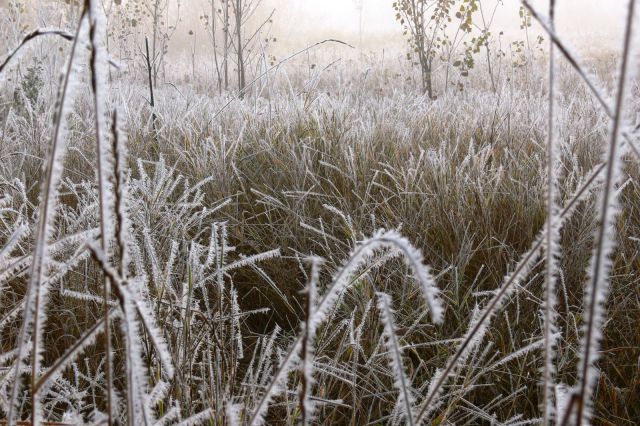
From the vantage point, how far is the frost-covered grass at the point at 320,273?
77 cm

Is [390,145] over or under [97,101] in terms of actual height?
under

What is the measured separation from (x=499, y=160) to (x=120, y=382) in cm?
149

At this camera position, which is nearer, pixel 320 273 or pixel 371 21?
pixel 320 273

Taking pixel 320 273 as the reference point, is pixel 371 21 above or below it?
above

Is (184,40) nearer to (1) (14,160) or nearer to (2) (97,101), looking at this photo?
(1) (14,160)

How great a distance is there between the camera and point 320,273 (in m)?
1.56

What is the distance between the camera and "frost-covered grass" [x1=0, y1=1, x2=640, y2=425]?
767 millimetres

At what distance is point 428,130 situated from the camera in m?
2.45

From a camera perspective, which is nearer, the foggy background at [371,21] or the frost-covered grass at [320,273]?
A: the frost-covered grass at [320,273]

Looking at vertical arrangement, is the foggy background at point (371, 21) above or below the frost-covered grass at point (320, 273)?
above

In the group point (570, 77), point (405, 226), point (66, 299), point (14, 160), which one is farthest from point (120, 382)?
point (570, 77)

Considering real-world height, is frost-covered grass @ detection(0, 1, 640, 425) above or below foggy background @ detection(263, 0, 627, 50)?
below

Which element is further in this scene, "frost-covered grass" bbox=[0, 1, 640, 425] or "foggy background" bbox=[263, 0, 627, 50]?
"foggy background" bbox=[263, 0, 627, 50]

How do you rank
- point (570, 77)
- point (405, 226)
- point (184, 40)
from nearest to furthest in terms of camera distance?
point (405, 226) → point (570, 77) → point (184, 40)
